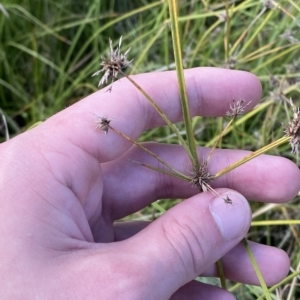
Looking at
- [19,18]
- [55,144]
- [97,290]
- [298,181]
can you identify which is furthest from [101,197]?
[19,18]

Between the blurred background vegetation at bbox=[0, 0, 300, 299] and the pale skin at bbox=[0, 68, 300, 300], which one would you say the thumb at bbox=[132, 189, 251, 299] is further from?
the blurred background vegetation at bbox=[0, 0, 300, 299]

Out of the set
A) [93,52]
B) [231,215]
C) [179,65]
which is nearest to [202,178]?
[231,215]

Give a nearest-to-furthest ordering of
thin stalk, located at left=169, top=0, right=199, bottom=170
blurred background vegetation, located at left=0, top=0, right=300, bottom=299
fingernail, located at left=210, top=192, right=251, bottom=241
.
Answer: thin stalk, located at left=169, top=0, right=199, bottom=170, fingernail, located at left=210, top=192, right=251, bottom=241, blurred background vegetation, located at left=0, top=0, right=300, bottom=299

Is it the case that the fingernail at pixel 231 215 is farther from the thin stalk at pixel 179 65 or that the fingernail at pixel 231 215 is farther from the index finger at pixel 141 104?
the index finger at pixel 141 104

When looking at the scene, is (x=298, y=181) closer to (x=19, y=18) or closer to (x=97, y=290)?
(x=97, y=290)

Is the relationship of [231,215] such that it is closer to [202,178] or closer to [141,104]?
[202,178]

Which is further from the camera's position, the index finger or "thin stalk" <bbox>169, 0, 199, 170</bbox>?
the index finger

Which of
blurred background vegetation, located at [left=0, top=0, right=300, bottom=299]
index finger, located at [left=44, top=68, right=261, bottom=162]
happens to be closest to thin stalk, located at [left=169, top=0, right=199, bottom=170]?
index finger, located at [left=44, top=68, right=261, bottom=162]
